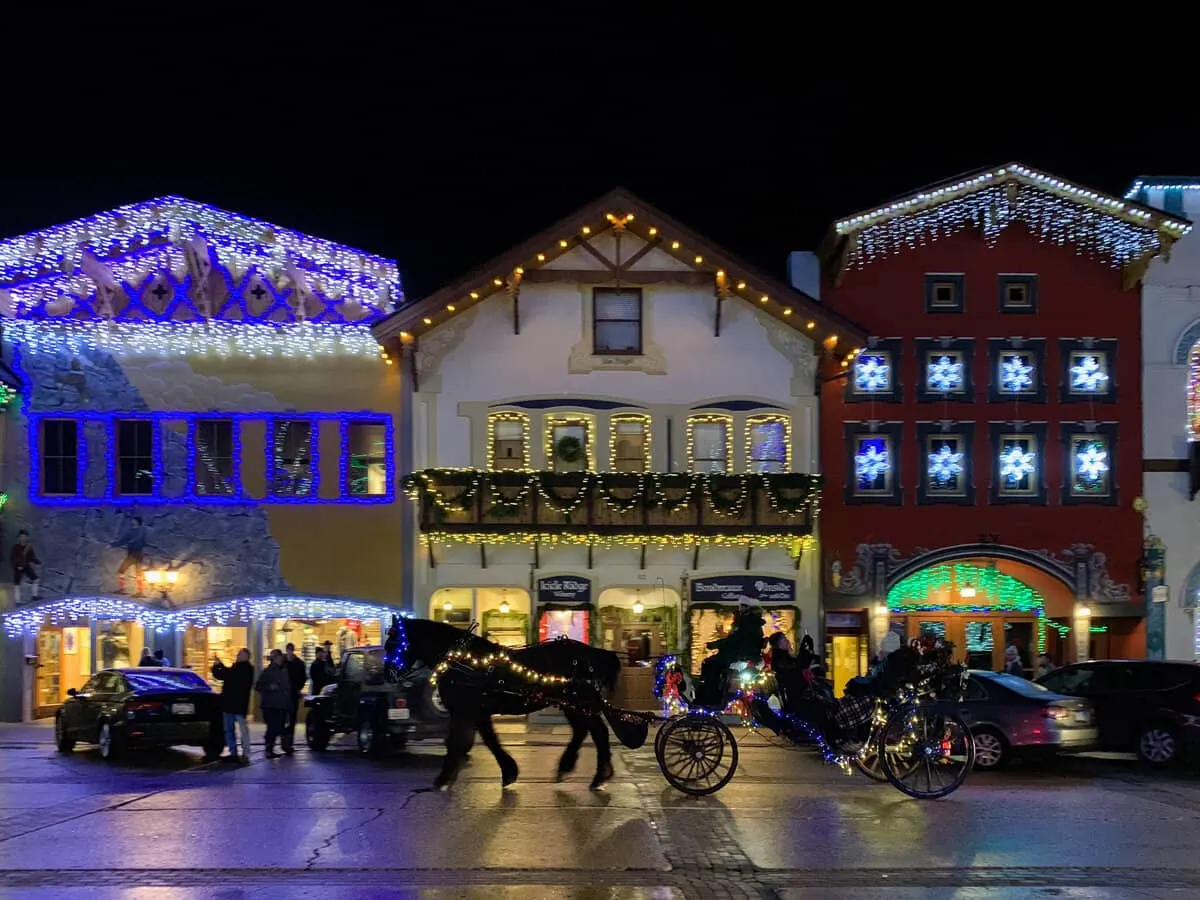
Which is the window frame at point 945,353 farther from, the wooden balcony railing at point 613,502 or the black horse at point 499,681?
the black horse at point 499,681

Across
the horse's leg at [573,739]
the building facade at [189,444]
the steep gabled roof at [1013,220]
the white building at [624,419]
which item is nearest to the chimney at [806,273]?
the steep gabled roof at [1013,220]

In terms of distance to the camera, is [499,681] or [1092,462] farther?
[1092,462]

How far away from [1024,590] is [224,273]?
18557 millimetres

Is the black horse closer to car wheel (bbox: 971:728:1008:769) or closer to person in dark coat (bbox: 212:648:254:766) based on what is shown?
person in dark coat (bbox: 212:648:254:766)

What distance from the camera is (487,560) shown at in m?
28.1

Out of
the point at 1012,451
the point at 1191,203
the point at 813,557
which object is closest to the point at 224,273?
the point at 813,557

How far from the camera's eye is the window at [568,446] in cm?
2808

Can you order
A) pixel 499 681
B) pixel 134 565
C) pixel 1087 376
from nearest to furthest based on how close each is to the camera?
pixel 499 681, pixel 134 565, pixel 1087 376

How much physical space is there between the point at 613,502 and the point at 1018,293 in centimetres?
1027

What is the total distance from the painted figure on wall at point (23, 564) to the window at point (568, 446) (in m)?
10.8

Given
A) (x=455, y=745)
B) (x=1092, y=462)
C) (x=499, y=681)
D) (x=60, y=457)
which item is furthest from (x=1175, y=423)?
(x=60, y=457)

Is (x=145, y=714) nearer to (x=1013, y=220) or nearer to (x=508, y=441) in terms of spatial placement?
(x=508, y=441)

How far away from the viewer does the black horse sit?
586 inches

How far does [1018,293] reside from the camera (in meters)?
29.5
